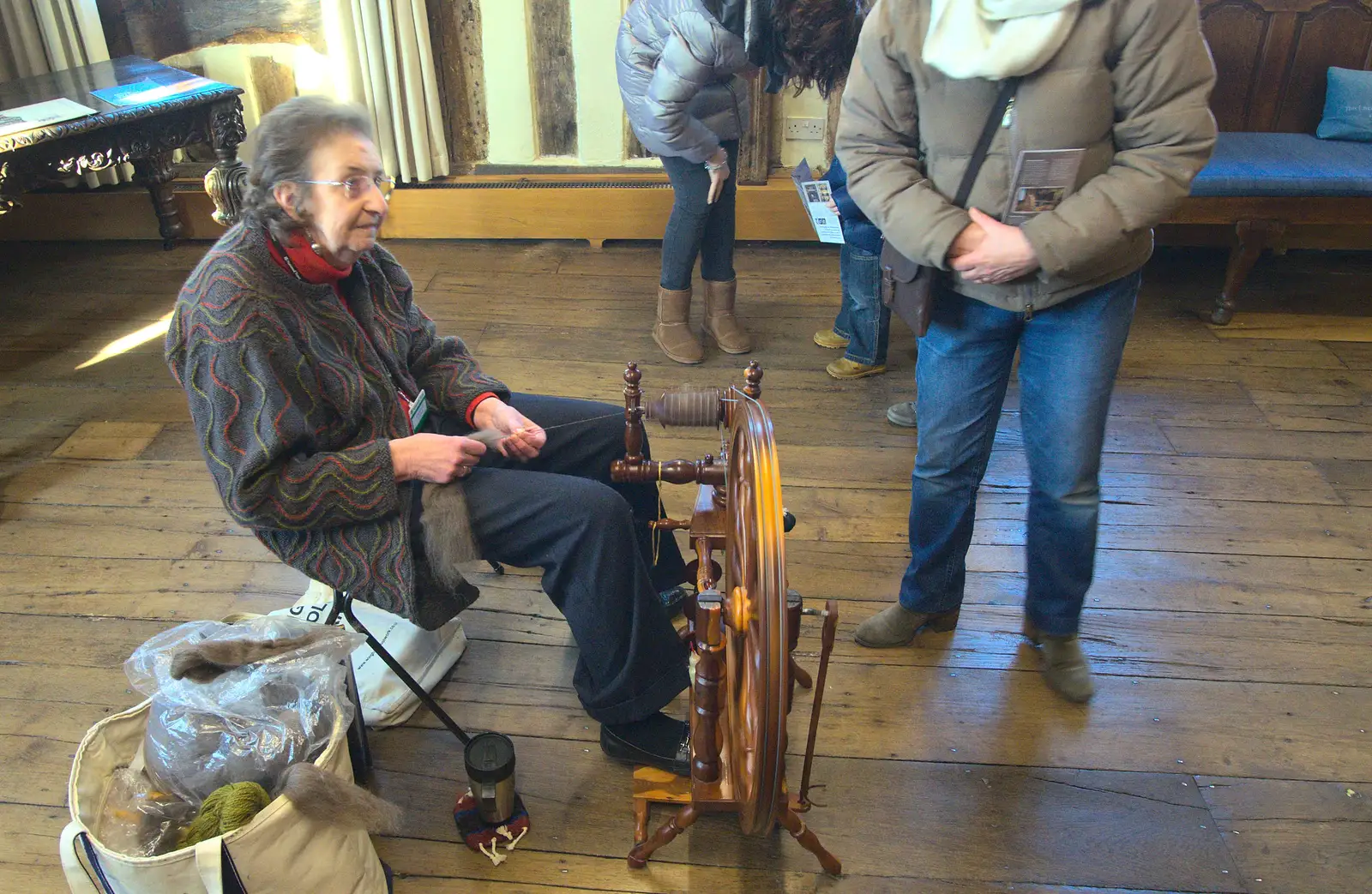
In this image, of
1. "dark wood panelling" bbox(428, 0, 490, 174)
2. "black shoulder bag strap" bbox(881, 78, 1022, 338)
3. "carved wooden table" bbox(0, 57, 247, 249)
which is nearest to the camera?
"black shoulder bag strap" bbox(881, 78, 1022, 338)

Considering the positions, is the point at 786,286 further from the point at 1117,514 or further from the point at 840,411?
the point at 1117,514

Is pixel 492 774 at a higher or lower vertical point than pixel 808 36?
lower

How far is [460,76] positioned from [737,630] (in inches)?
126

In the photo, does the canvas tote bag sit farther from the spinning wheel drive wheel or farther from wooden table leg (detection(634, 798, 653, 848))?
the spinning wheel drive wheel

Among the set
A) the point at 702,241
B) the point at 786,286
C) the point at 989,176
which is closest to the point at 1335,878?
the point at 989,176

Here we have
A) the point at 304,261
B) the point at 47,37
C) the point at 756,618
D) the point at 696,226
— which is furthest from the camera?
the point at 47,37

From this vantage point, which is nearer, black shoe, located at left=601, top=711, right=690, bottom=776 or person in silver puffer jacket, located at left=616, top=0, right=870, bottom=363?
black shoe, located at left=601, top=711, right=690, bottom=776

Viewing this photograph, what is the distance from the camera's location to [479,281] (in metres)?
3.60

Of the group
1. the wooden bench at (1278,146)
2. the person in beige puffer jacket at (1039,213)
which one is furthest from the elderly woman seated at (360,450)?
the wooden bench at (1278,146)

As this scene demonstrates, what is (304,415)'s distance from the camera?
142 cm

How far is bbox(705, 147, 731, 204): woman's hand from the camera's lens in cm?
270

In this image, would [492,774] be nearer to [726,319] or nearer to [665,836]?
[665,836]

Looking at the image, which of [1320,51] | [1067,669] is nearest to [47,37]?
[1067,669]

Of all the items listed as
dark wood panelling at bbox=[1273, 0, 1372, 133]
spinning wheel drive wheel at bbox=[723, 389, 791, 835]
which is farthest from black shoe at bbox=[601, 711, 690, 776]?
dark wood panelling at bbox=[1273, 0, 1372, 133]
